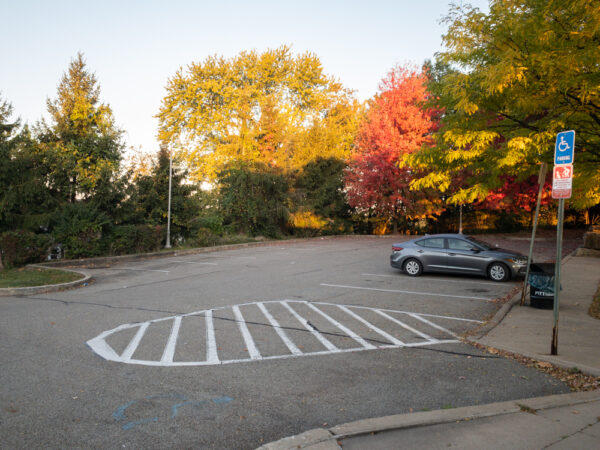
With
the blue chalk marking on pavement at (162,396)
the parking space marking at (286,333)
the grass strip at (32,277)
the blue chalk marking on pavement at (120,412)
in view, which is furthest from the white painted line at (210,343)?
the grass strip at (32,277)

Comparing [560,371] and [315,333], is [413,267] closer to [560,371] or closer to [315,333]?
[315,333]

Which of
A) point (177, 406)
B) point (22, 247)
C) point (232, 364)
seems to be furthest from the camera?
point (22, 247)

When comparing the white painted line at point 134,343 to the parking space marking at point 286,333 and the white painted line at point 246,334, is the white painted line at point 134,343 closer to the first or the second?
the parking space marking at point 286,333

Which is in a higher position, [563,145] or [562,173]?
[563,145]

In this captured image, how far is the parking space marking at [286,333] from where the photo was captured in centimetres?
626

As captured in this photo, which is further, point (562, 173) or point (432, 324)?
point (432, 324)

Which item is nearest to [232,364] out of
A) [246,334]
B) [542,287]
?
[246,334]

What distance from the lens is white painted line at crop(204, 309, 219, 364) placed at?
6043 millimetres

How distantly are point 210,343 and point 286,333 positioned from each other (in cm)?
133

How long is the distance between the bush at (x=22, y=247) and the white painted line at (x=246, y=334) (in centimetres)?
1236

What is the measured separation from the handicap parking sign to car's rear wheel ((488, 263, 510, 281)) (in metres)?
7.88

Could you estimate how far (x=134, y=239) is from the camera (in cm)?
2166

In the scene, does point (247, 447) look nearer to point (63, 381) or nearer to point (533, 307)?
point (63, 381)

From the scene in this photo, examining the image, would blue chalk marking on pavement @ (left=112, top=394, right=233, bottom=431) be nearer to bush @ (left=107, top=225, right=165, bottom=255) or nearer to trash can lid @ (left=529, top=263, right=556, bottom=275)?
trash can lid @ (left=529, top=263, right=556, bottom=275)
